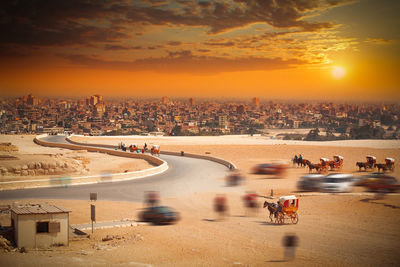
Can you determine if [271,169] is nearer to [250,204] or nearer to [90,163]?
[250,204]

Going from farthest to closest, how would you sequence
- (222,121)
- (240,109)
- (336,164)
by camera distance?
(240,109) < (222,121) < (336,164)

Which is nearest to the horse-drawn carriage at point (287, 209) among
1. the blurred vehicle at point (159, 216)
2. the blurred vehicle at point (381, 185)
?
the blurred vehicle at point (159, 216)

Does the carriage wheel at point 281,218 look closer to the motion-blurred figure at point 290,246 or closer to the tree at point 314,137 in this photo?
the motion-blurred figure at point 290,246

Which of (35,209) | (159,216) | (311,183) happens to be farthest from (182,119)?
(35,209)

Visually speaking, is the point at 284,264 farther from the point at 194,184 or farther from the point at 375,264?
the point at 194,184

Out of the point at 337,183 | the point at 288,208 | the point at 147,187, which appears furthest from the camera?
the point at 147,187

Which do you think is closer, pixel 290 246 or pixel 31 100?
pixel 290 246

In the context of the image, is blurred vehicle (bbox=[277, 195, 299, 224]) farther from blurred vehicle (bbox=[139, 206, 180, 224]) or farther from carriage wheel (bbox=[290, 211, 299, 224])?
blurred vehicle (bbox=[139, 206, 180, 224])

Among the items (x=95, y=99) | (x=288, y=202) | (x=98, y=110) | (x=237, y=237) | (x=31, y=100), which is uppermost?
(x=95, y=99)
